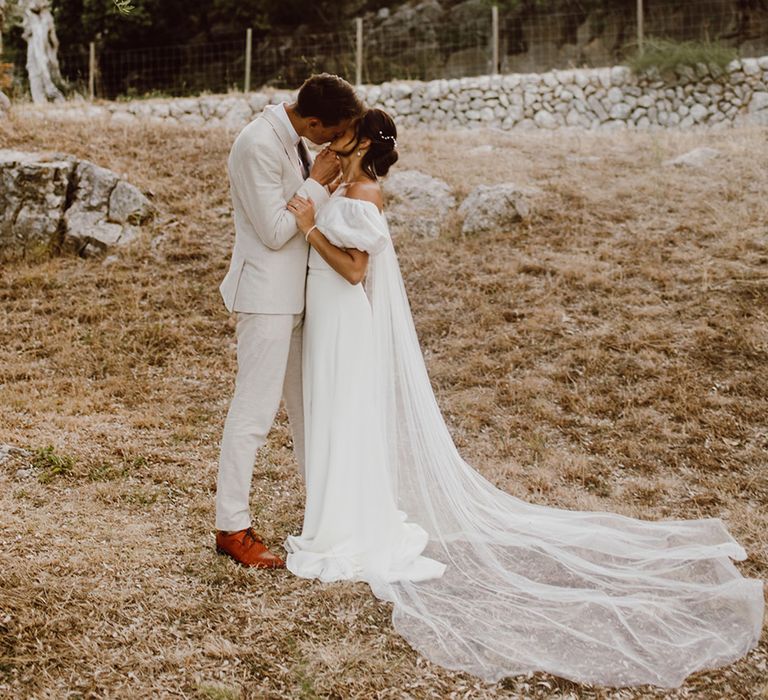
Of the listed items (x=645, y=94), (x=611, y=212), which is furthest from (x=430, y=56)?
(x=611, y=212)

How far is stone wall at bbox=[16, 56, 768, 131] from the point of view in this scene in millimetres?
16188

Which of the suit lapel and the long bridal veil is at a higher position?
the suit lapel

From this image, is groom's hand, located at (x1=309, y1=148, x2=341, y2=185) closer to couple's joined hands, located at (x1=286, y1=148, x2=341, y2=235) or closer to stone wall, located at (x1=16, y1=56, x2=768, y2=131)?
couple's joined hands, located at (x1=286, y1=148, x2=341, y2=235)

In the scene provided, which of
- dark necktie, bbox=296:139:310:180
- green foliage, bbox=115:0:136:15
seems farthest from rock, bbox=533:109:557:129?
green foliage, bbox=115:0:136:15

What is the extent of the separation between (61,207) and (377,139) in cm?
680

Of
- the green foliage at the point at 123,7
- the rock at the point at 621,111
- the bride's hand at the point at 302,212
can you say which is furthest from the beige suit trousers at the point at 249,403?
the rock at the point at 621,111

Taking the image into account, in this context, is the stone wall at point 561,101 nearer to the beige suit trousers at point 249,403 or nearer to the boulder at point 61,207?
the boulder at point 61,207

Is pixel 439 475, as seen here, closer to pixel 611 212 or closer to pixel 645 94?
pixel 611 212

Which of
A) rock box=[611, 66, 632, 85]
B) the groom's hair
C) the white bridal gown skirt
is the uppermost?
rock box=[611, 66, 632, 85]

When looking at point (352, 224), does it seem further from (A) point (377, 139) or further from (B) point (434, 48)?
(B) point (434, 48)

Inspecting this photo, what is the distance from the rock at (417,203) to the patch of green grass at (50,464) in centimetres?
523

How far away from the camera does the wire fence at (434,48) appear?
19938 millimetres

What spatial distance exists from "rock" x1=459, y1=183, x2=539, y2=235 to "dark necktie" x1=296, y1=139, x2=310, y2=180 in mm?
5558

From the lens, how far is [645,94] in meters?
16.5
